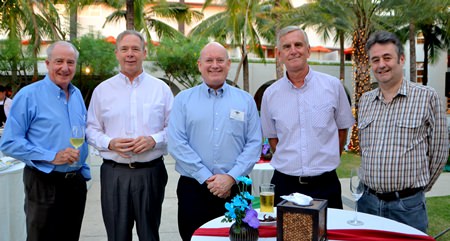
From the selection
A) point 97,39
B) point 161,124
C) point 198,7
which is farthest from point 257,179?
point 198,7

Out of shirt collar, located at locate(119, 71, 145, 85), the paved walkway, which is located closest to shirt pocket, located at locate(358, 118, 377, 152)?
shirt collar, located at locate(119, 71, 145, 85)

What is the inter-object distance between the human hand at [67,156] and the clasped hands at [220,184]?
925 millimetres

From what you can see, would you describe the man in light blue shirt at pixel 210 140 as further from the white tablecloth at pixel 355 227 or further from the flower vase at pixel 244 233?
the flower vase at pixel 244 233

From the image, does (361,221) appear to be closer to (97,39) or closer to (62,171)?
(62,171)

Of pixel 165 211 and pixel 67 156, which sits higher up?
pixel 67 156

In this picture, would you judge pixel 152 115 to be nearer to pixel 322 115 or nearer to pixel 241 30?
pixel 322 115

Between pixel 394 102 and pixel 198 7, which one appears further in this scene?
pixel 198 7

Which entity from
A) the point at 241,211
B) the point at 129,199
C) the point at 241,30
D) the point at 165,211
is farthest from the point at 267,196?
the point at 241,30

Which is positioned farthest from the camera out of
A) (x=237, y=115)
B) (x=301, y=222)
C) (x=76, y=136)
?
(x=237, y=115)

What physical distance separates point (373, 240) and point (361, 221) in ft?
0.91

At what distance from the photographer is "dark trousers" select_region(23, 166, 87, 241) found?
2.94 metres

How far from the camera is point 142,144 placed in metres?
2.93

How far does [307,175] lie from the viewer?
2.85 metres

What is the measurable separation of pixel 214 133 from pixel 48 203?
4.19ft
